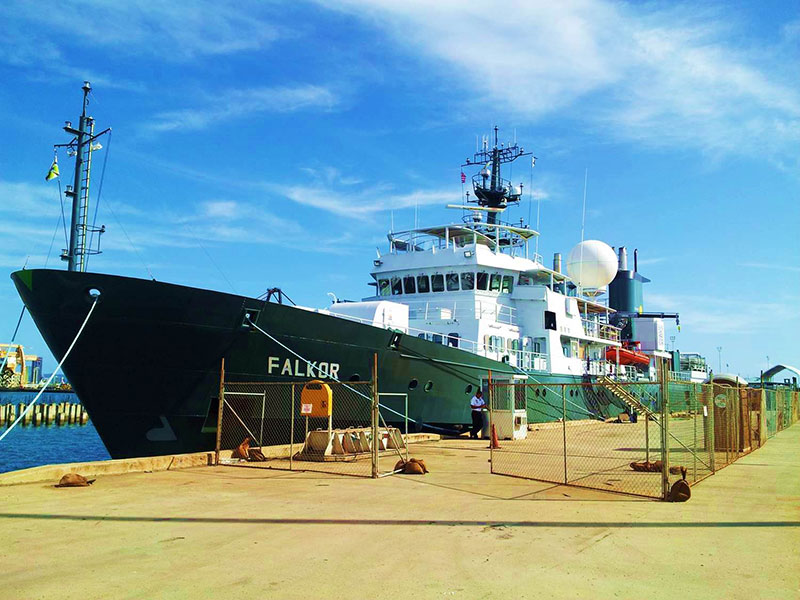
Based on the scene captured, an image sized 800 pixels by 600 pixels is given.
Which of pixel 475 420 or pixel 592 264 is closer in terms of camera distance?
pixel 475 420

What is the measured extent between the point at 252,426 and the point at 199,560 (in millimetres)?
8099

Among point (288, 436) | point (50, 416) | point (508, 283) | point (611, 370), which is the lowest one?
point (50, 416)

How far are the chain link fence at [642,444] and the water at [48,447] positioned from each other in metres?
15.9

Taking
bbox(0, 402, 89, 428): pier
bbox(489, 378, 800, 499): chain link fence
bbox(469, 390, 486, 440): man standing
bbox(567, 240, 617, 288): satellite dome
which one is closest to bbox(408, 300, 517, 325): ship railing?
bbox(489, 378, 800, 499): chain link fence

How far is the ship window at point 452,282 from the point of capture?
74.6 feet

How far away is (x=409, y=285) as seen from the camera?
23.6m

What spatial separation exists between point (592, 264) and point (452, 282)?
943 cm

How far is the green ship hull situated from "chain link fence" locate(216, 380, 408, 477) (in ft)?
1.18

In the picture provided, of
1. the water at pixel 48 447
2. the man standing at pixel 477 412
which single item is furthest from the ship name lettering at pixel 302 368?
the water at pixel 48 447

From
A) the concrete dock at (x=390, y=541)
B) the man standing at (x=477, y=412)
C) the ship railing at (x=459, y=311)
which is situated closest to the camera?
the concrete dock at (x=390, y=541)

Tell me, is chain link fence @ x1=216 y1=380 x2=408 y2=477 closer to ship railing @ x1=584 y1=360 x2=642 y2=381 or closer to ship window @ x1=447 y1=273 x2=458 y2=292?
ship window @ x1=447 y1=273 x2=458 y2=292

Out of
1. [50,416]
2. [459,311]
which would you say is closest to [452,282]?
[459,311]

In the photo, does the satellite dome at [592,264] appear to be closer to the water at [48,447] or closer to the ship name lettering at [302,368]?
the ship name lettering at [302,368]

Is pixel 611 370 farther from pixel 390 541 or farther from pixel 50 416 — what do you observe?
pixel 50 416
